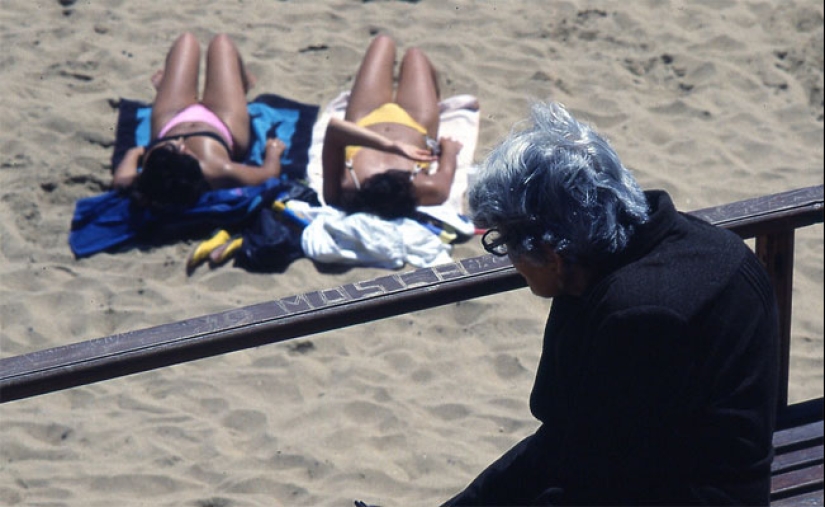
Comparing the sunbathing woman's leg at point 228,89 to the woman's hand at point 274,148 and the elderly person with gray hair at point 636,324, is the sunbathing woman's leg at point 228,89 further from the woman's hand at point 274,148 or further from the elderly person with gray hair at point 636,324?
the elderly person with gray hair at point 636,324

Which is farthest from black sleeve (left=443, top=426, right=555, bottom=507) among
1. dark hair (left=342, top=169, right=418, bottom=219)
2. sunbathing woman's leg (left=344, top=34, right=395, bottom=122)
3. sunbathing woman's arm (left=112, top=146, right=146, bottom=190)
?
sunbathing woman's leg (left=344, top=34, right=395, bottom=122)

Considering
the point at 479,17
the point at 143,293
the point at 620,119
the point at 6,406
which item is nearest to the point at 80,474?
the point at 6,406

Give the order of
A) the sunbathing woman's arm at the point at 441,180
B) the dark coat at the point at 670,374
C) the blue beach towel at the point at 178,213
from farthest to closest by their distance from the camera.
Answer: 1. the sunbathing woman's arm at the point at 441,180
2. the blue beach towel at the point at 178,213
3. the dark coat at the point at 670,374

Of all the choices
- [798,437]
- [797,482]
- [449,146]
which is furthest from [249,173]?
[797,482]

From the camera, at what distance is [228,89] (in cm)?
614

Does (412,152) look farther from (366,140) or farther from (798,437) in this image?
(798,437)

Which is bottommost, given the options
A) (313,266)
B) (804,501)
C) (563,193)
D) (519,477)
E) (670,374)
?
(313,266)

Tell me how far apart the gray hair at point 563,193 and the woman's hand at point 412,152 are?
391cm

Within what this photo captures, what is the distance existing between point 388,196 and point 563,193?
12.0ft

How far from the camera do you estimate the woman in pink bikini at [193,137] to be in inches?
216

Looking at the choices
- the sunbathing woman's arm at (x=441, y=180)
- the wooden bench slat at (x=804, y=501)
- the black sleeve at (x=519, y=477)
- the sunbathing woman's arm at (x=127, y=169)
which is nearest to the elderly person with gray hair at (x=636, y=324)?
the black sleeve at (x=519, y=477)

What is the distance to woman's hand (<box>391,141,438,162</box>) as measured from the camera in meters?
5.76

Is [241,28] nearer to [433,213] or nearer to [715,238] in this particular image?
[433,213]

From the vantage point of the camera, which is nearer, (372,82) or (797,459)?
(797,459)
